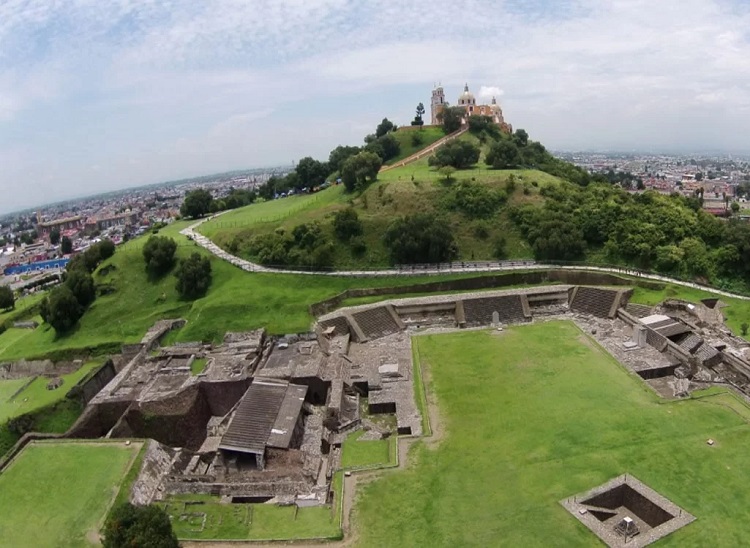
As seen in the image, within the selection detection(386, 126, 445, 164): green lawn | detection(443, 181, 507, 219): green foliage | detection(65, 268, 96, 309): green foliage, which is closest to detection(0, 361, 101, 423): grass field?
detection(65, 268, 96, 309): green foliage

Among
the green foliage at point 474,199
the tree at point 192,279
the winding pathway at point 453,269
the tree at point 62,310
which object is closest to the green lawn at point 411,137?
the green foliage at point 474,199

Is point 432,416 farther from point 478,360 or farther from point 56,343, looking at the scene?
point 56,343

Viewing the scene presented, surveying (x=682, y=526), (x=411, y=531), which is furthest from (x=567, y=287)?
(x=411, y=531)

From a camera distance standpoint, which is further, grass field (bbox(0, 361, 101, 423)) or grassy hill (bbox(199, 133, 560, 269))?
grassy hill (bbox(199, 133, 560, 269))

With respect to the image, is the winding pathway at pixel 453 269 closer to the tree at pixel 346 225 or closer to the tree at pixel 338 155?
the tree at pixel 346 225

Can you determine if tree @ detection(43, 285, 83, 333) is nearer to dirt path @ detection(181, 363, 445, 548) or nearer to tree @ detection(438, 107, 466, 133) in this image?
dirt path @ detection(181, 363, 445, 548)

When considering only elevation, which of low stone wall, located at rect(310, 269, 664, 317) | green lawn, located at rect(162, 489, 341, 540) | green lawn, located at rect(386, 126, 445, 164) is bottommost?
green lawn, located at rect(162, 489, 341, 540)

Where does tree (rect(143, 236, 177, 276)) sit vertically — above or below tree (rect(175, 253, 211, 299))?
above
